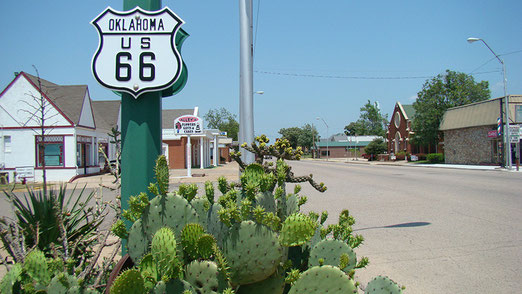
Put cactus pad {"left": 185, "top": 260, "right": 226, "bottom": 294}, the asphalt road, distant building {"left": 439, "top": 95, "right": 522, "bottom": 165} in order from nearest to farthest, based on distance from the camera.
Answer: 1. cactus pad {"left": 185, "top": 260, "right": 226, "bottom": 294}
2. the asphalt road
3. distant building {"left": 439, "top": 95, "right": 522, "bottom": 165}

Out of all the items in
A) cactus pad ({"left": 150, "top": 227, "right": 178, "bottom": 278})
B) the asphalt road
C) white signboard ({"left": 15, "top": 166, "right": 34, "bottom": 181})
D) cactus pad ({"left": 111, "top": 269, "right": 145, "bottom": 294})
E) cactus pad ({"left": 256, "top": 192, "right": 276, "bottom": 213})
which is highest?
cactus pad ({"left": 256, "top": 192, "right": 276, "bottom": 213})

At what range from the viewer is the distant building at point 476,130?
35094 mm

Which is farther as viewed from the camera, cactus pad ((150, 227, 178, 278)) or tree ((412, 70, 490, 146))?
tree ((412, 70, 490, 146))

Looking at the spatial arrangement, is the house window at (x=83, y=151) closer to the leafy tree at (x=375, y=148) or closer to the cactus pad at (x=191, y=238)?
the cactus pad at (x=191, y=238)

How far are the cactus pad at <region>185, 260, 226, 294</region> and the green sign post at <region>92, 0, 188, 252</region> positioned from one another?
5.36 ft

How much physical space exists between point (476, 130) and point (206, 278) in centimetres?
4175

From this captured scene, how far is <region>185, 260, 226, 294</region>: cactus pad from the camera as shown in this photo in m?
2.40

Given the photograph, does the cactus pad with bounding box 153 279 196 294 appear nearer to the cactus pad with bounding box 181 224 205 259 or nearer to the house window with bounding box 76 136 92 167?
the cactus pad with bounding box 181 224 205 259

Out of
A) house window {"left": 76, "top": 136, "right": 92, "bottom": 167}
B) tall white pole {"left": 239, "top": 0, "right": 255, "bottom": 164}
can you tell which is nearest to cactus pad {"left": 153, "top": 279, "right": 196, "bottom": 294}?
tall white pole {"left": 239, "top": 0, "right": 255, "bottom": 164}

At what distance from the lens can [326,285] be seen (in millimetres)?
2479

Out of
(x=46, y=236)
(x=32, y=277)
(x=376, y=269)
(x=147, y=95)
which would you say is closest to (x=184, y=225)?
(x=32, y=277)

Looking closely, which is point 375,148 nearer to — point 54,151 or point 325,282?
point 54,151

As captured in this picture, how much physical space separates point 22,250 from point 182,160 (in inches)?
1405

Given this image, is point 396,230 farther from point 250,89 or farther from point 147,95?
point 147,95
